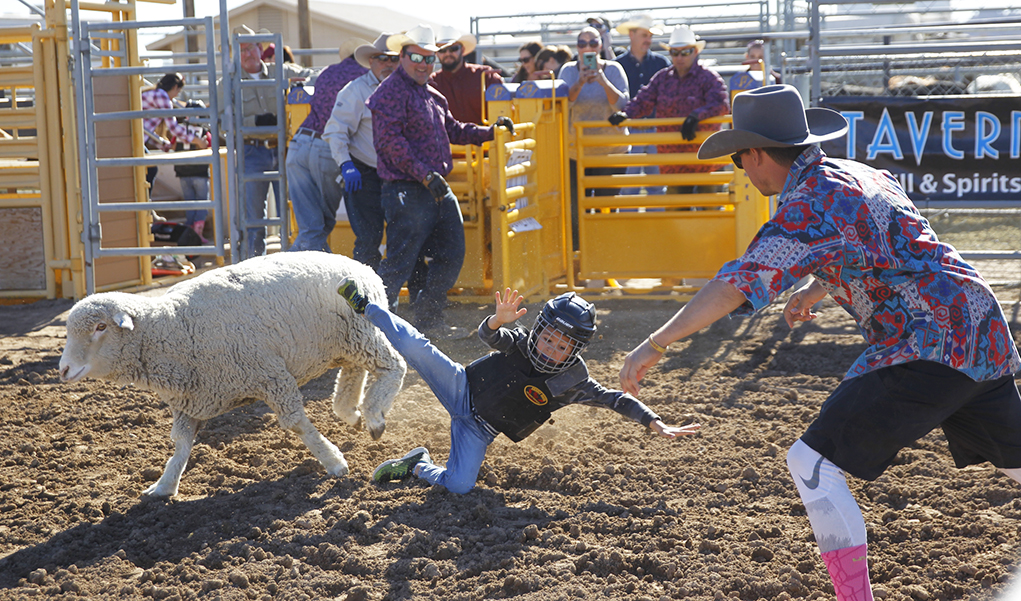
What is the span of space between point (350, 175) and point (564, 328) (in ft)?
12.0

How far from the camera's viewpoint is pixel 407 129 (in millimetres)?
6824

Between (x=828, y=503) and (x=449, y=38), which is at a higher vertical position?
(x=449, y=38)

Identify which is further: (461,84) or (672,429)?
(461,84)

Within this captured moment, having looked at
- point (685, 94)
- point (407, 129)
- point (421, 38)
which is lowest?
point (407, 129)

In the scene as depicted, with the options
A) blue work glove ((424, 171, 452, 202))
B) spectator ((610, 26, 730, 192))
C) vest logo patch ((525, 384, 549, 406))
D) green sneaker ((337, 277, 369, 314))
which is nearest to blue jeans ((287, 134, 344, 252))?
blue work glove ((424, 171, 452, 202))

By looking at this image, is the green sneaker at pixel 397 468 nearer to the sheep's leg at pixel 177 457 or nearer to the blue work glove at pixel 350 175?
the sheep's leg at pixel 177 457

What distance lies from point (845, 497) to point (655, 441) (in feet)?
6.88

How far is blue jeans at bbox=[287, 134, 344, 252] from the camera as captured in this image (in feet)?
25.5

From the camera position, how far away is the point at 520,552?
3469mm

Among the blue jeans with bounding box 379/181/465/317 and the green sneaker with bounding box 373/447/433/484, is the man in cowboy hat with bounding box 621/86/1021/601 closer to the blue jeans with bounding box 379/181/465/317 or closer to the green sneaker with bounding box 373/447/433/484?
the green sneaker with bounding box 373/447/433/484

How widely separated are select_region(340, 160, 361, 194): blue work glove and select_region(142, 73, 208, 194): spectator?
3491 mm

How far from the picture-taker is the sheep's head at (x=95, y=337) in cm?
380

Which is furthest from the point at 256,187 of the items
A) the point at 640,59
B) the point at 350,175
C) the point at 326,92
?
the point at 640,59

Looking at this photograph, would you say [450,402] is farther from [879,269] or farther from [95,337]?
[879,269]
